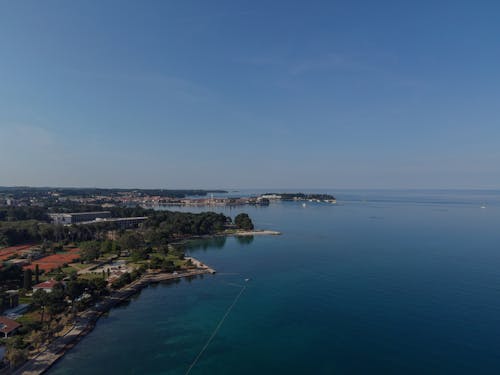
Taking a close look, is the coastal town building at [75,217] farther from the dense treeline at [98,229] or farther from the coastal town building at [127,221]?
the dense treeline at [98,229]

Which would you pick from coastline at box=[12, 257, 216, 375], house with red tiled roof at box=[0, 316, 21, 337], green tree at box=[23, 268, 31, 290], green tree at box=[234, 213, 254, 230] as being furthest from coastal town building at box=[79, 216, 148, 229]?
house with red tiled roof at box=[0, 316, 21, 337]

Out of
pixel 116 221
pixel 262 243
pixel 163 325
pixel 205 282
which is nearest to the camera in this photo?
pixel 163 325

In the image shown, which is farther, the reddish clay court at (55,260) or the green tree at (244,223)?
the green tree at (244,223)

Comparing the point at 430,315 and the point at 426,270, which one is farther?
the point at 426,270

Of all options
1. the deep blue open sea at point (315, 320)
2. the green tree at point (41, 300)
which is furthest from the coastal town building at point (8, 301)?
the deep blue open sea at point (315, 320)

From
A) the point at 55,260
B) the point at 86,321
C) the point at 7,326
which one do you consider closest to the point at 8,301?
the point at 7,326

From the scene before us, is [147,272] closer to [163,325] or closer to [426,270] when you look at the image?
[163,325]

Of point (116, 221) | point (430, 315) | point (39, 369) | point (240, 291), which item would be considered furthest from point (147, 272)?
point (116, 221)
